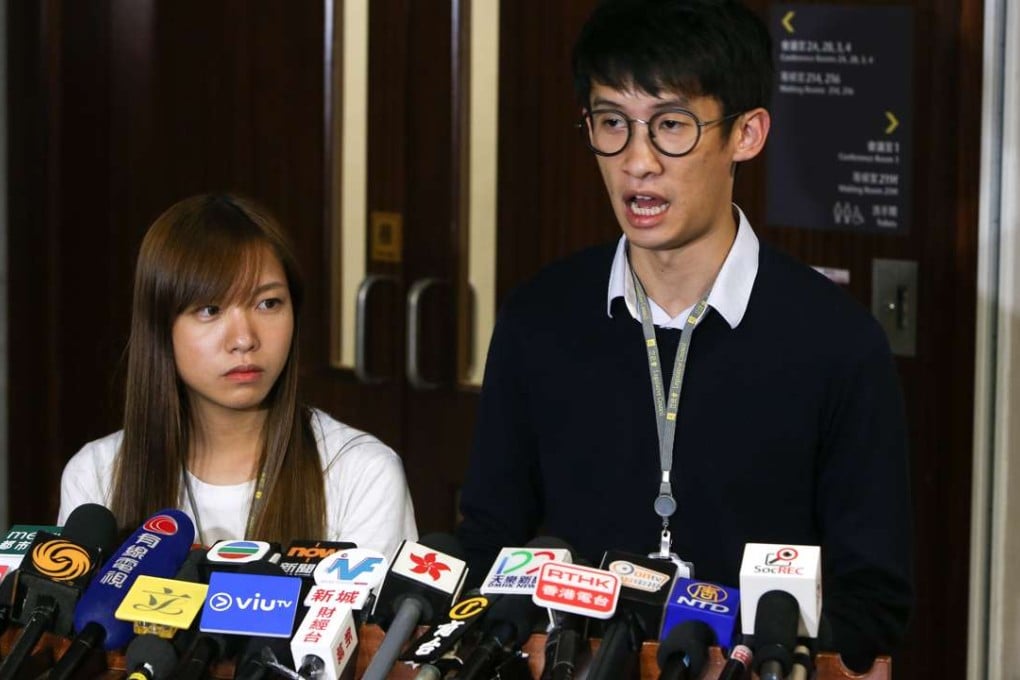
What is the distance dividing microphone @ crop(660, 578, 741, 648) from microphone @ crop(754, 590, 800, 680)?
0.05 m

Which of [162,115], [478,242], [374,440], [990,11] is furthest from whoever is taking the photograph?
[162,115]

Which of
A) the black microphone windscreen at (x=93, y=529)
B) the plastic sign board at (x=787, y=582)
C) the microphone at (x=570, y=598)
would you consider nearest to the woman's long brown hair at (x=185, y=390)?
the black microphone windscreen at (x=93, y=529)

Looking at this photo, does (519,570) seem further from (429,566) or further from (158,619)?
(158,619)

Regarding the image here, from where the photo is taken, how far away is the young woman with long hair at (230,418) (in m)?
2.10

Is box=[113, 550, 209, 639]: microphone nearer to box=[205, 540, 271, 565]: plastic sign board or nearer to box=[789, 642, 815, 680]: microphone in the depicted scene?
box=[205, 540, 271, 565]: plastic sign board

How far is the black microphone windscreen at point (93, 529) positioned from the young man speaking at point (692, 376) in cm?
44

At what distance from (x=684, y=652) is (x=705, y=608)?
0.05 meters

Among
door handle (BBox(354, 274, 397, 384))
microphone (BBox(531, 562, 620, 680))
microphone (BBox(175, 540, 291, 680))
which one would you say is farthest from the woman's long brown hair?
door handle (BBox(354, 274, 397, 384))

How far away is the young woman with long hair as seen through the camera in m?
2.10

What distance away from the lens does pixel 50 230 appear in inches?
142

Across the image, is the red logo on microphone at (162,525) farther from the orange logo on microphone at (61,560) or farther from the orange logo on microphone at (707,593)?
the orange logo on microphone at (707,593)

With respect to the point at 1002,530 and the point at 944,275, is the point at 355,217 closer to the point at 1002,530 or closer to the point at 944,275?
the point at 944,275

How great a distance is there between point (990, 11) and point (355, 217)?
4.77 ft

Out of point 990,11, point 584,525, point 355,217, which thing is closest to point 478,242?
point 355,217
